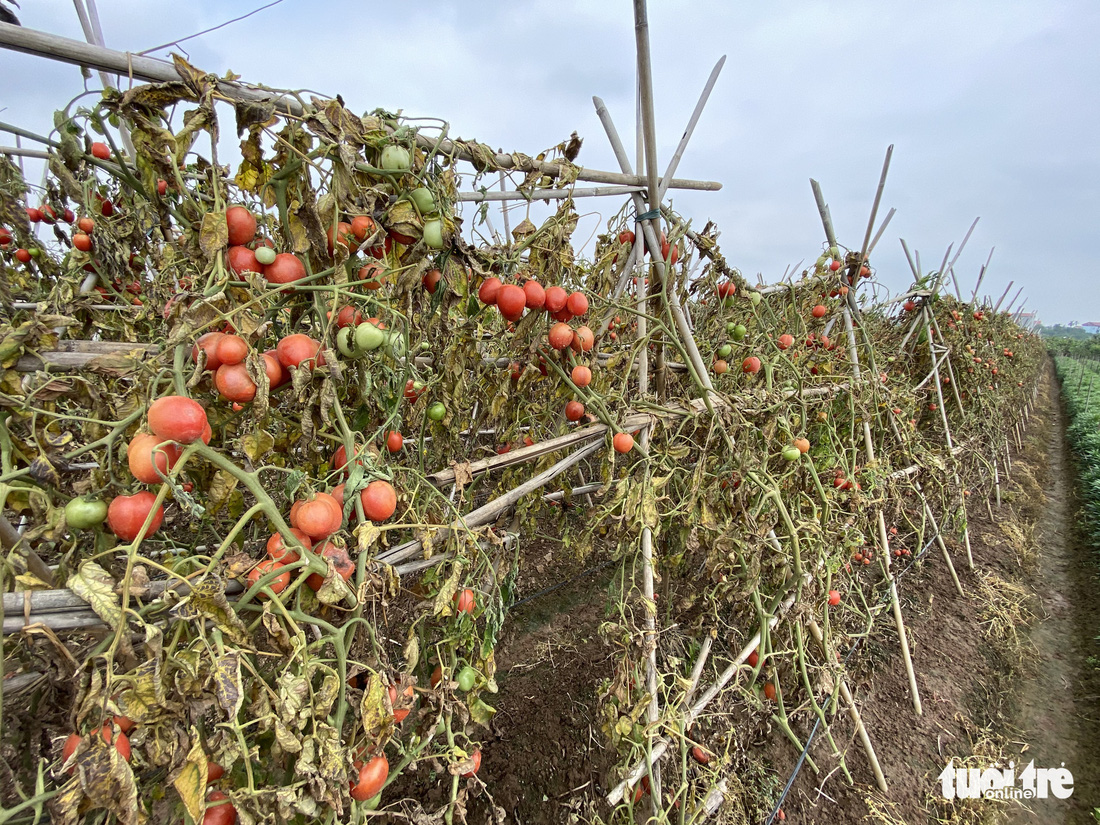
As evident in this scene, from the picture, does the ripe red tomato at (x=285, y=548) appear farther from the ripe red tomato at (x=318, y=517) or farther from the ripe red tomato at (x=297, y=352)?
the ripe red tomato at (x=297, y=352)

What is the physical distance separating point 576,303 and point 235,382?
2.74 feet

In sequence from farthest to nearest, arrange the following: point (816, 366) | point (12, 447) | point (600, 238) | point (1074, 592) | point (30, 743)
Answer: point (1074, 592)
point (816, 366)
point (600, 238)
point (30, 743)
point (12, 447)

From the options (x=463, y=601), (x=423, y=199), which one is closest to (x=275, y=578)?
(x=463, y=601)

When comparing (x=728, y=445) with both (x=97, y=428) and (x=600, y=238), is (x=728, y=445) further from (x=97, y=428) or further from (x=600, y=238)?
(x=97, y=428)

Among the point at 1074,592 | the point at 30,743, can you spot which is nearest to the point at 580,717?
the point at 30,743

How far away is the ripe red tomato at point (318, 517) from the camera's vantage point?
74 centimetres

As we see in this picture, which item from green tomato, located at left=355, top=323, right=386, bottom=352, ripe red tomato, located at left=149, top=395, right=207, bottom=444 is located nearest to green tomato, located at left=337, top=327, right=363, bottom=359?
green tomato, located at left=355, top=323, right=386, bottom=352

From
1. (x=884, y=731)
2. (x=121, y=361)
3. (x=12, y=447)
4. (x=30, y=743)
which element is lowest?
(x=884, y=731)

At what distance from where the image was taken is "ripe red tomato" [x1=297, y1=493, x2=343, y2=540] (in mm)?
735

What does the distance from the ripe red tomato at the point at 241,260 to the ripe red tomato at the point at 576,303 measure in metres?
0.74

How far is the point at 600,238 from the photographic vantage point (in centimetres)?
194

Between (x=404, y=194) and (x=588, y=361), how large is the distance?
2.54 feet

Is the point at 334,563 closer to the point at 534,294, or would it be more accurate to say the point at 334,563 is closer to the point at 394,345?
the point at 394,345

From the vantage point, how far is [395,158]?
0.87 meters
